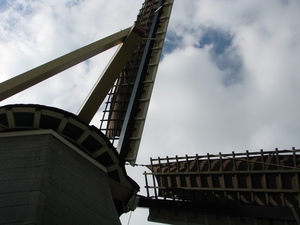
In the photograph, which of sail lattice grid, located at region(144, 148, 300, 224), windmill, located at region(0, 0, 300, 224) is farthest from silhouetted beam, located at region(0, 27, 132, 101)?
sail lattice grid, located at region(144, 148, 300, 224)

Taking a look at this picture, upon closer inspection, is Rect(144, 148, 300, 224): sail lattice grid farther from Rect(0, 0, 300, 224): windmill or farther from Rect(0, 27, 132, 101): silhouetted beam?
Rect(0, 27, 132, 101): silhouetted beam

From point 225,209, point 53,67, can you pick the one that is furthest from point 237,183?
point 53,67

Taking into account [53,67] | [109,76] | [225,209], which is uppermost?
[109,76]

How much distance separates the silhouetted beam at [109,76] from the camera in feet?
40.7

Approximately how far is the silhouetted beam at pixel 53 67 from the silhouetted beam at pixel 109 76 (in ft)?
2.07

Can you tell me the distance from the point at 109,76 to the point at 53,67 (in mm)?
2612

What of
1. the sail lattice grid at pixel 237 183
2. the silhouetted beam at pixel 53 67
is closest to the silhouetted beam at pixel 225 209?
the sail lattice grid at pixel 237 183

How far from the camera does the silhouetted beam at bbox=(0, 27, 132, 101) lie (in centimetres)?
1077

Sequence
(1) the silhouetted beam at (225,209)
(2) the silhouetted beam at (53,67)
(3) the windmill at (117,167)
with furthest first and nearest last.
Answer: (1) the silhouetted beam at (225,209) → (2) the silhouetted beam at (53,67) → (3) the windmill at (117,167)

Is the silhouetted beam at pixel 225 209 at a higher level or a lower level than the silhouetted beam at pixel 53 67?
lower

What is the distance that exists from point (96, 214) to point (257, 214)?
8332mm

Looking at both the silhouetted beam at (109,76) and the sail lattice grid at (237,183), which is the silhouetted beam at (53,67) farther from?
the sail lattice grid at (237,183)

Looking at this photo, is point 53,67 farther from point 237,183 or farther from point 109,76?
point 237,183

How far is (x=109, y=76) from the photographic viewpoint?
13711 millimetres
